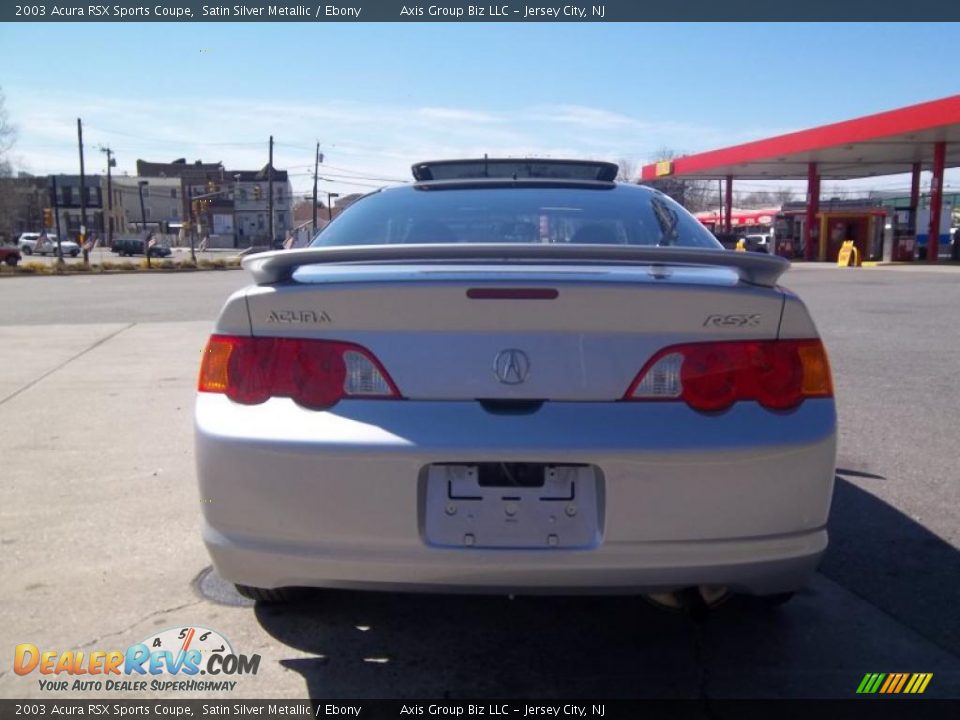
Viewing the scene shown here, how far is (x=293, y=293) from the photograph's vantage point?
2.48 m

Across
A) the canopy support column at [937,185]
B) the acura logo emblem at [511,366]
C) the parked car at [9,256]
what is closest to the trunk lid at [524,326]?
the acura logo emblem at [511,366]

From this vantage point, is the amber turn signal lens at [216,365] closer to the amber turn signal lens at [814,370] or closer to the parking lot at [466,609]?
the parking lot at [466,609]

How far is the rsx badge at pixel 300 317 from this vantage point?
96.9 inches

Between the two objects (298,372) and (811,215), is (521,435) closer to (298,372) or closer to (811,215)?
(298,372)

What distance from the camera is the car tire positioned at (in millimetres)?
2914

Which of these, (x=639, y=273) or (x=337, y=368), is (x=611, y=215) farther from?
(x=337, y=368)

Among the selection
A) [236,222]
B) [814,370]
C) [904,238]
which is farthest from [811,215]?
[236,222]

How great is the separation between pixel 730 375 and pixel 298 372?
1253 millimetres

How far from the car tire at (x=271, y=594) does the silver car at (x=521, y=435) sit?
41 centimetres

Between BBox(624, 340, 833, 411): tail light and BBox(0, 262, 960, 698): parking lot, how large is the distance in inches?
38.6

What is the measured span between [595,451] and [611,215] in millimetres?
1800

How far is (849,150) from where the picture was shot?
3725 centimetres

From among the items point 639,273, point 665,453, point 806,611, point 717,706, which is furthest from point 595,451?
point 806,611

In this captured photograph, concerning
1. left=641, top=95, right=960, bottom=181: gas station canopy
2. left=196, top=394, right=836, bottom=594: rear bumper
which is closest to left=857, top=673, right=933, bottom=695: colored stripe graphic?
left=196, top=394, right=836, bottom=594: rear bumper
